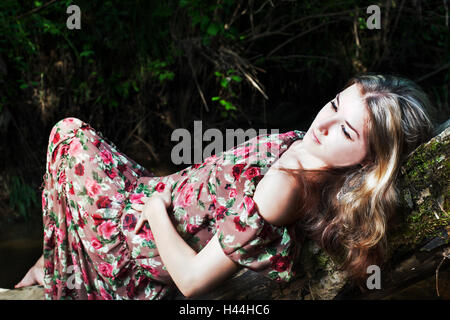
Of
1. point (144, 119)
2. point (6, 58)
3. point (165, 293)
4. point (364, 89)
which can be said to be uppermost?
point (6, 58)

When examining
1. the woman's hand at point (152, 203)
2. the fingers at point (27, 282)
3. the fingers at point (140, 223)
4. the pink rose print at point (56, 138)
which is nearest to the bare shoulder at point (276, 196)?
the woman's hand at point (152, 203)

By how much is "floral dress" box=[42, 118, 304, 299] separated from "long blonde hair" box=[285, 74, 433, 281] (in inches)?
5.1

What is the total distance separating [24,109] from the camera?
3.45 meters

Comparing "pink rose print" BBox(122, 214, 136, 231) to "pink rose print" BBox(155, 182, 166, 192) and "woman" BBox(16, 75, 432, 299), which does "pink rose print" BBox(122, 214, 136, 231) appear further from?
"pink rose print" BBox(155, 182, 166, 192)

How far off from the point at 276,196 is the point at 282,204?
0.12ft

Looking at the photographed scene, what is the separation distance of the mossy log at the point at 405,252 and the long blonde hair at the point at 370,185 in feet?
0.17

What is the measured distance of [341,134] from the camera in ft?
4.78

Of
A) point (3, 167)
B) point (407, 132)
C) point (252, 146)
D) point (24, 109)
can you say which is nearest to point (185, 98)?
point (24, 109)

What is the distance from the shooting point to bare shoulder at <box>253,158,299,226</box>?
4.60 feet

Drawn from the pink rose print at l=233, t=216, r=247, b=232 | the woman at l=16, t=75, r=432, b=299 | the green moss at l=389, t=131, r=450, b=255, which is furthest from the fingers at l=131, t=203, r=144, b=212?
the green moss at l=389, t=131, r=450, b=255

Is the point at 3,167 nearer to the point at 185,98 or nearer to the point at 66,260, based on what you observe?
the point at 185,98

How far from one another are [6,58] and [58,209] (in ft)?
6.22

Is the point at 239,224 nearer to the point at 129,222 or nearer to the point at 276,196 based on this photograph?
the point at 276,196

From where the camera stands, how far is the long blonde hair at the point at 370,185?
4.69ft
